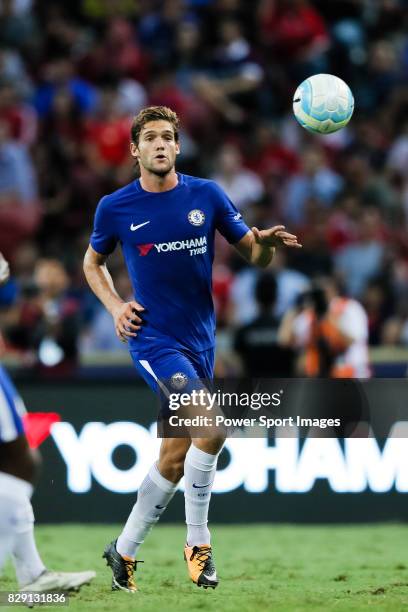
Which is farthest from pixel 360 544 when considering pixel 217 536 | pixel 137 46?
pixel 137 46

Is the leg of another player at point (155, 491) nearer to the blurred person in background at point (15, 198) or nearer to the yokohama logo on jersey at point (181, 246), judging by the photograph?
the yokohama logo on jersey at point (181, 246)

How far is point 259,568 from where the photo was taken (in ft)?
27.7

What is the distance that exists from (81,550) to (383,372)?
379 centimetres

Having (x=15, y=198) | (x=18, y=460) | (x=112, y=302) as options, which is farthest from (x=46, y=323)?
(x=18, y=460)

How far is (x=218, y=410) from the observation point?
7.23 meters

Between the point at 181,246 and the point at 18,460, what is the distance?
75.3 inches

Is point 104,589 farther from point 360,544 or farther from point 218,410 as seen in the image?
point 360,544

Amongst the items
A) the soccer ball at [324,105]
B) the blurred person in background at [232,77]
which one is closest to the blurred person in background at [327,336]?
the soccer ball at [324,105]

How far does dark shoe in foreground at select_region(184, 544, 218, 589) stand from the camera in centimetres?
726

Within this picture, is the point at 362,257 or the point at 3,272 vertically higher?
the point at 362,257

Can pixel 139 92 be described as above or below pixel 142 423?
above

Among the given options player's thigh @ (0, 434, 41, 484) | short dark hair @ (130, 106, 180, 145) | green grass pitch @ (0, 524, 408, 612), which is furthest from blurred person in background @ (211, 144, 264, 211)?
player's thigh @ (0, 434, 41, 484)

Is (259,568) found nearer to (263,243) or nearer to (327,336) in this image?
(263,243)

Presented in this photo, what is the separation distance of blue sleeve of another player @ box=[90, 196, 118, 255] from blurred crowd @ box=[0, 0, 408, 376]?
4.16m
